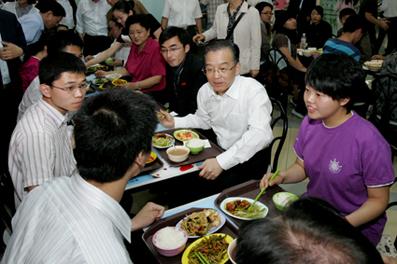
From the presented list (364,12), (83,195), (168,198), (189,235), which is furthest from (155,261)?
(364,12)

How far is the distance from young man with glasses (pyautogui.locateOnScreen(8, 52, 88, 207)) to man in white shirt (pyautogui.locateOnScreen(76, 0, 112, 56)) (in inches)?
136

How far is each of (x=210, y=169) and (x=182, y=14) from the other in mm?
3968

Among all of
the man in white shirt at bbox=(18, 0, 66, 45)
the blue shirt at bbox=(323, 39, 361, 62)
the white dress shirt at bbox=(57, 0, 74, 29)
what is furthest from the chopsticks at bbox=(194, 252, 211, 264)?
the white dress shirt at bbox=(57, 0, 74, 29)

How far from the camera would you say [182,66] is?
3.17 m

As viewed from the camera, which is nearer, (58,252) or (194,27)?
(58,252)

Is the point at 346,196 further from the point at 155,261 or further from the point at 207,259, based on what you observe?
the point at 155,261

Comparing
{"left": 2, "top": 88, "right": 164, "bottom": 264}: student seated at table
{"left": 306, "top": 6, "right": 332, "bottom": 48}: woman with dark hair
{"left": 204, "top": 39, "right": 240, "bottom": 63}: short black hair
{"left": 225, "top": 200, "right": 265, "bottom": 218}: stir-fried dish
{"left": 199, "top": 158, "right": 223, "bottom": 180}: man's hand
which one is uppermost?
{"left": 204, "top": 39, "right": 240, "bottom": 63}: short black hair

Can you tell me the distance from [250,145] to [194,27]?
13.0ft

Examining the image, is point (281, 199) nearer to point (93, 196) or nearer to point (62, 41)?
point (93, 196)

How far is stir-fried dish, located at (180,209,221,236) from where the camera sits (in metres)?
1.64

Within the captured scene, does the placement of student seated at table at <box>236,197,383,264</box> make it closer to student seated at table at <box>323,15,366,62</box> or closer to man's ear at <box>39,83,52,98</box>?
man's ear at <box>39,83,52,98</box>

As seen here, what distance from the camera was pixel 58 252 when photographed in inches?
41.5

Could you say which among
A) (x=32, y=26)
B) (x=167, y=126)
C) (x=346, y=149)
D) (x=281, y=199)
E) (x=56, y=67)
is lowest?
(x=167, y=126)

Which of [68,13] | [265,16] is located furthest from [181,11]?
[68,13]
